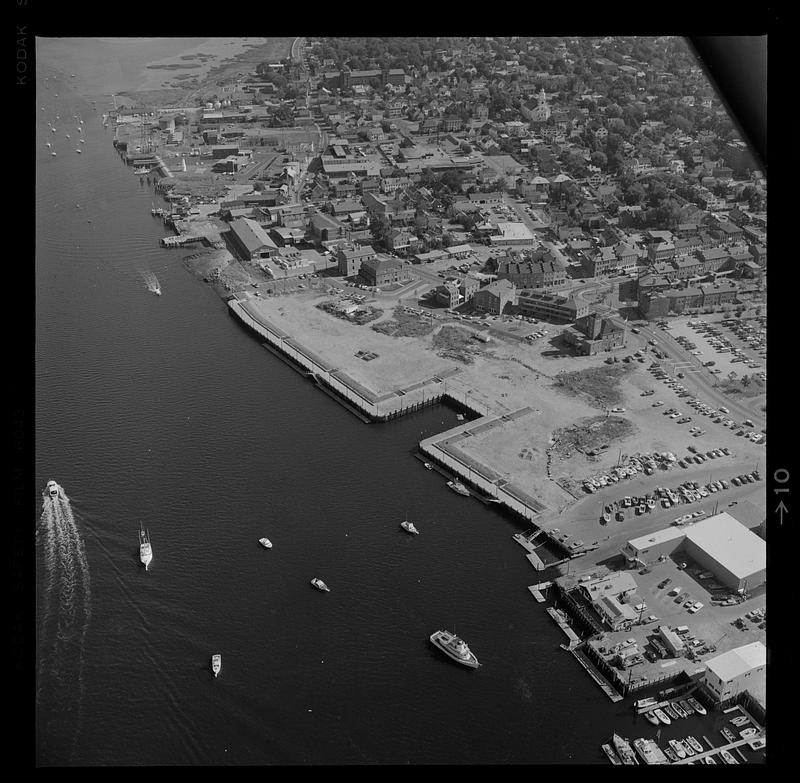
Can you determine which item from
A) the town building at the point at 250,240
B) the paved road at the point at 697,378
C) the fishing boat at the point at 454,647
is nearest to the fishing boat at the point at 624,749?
the fishing boat at the point at 454,647

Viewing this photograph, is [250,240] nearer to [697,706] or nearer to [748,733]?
[697,706]

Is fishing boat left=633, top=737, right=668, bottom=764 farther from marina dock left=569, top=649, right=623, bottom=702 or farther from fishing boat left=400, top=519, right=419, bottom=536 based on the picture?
fishing boat left=400, top=519, right=419, bottom=536

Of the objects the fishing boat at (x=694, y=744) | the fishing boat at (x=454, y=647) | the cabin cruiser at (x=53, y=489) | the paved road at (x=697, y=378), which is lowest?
the fishing boat at (x=694, y=744)

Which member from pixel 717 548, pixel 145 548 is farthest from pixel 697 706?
pixel 145 548

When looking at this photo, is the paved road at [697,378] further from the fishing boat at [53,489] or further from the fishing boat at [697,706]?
the fishing boat at [53,489]
